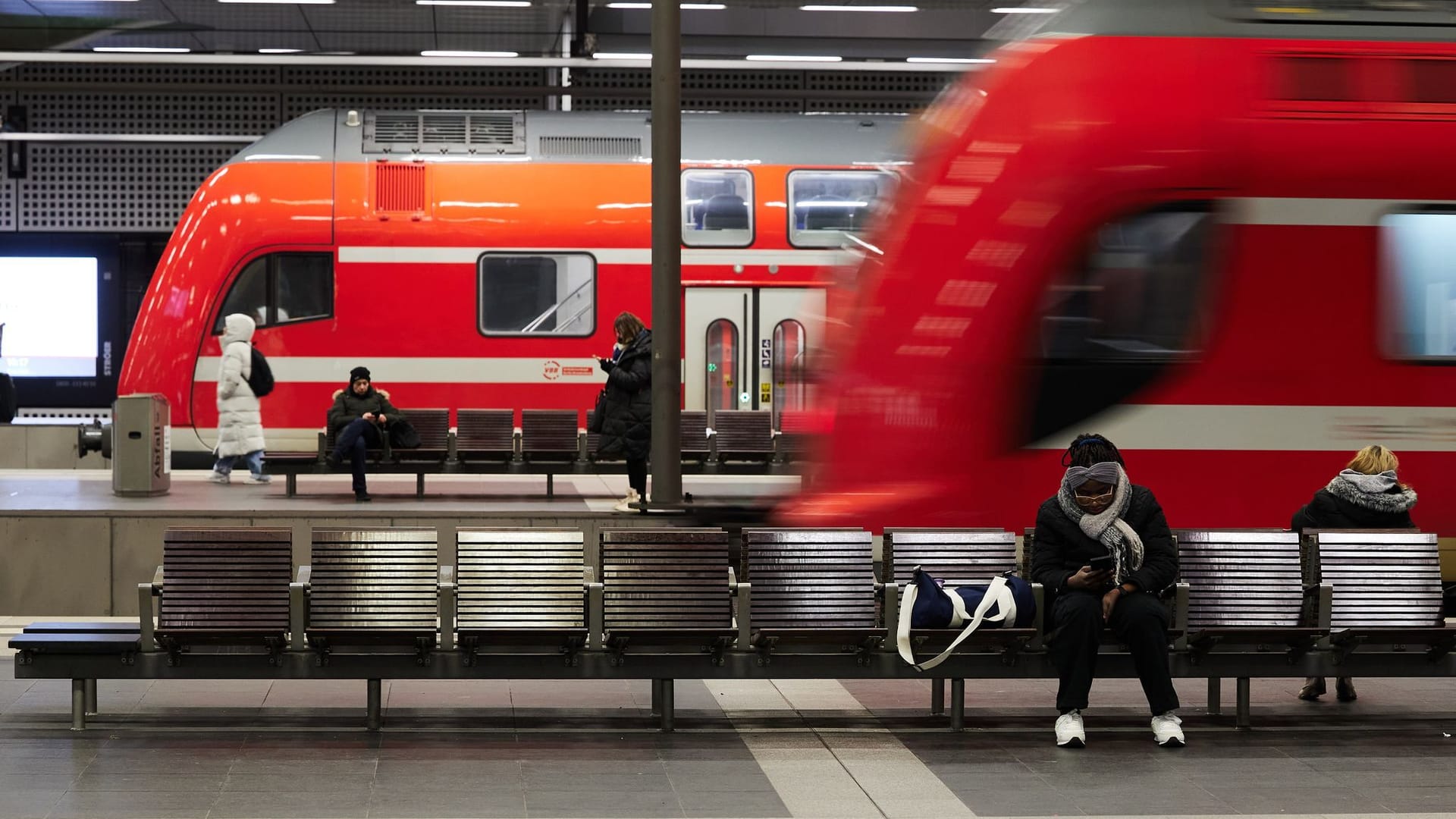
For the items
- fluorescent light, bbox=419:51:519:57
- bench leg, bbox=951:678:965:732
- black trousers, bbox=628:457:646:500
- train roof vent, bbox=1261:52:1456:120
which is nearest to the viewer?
bench leg, bbox=951:678:965:732

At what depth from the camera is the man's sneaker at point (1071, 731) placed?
6.52 m

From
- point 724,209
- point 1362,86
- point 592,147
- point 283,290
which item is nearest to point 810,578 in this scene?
point 1362,86

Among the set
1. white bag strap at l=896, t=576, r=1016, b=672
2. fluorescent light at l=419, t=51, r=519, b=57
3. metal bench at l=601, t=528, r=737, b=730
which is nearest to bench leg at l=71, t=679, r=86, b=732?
metal bench at l=601, t=528, r=737, b=730

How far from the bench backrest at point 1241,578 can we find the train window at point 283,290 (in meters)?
9.71

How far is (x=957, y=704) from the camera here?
6.86 metres

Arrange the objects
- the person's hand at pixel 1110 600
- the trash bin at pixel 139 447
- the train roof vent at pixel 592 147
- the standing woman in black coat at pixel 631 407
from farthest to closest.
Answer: the train roof vent at pixel 592 147 < the trash bin at pixel 139 447 < the standing woman in black coat at pixel 631 407 < the person's hand at pixel 1110 600

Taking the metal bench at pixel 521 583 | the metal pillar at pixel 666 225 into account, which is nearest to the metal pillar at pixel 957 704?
the metal bench at pixel 521 583

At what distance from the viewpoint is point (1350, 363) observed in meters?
8.73

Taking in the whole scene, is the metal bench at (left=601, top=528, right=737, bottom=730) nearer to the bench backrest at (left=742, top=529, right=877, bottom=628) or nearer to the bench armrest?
the bench backrest at (left=742, top=529, right=877, bottom=628)

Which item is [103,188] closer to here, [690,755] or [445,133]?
[445,133]

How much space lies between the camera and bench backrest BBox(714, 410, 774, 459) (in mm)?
13859

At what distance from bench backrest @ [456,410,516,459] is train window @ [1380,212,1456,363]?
736 centimetres

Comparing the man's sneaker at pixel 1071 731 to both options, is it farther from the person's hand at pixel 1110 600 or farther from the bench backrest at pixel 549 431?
the bench backrest at pixel 549 431

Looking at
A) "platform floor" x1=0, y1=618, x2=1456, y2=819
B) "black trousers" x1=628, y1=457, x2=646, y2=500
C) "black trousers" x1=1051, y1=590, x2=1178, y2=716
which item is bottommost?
"platform floor" x1=0, y1=618, x2=1456, y2=819
